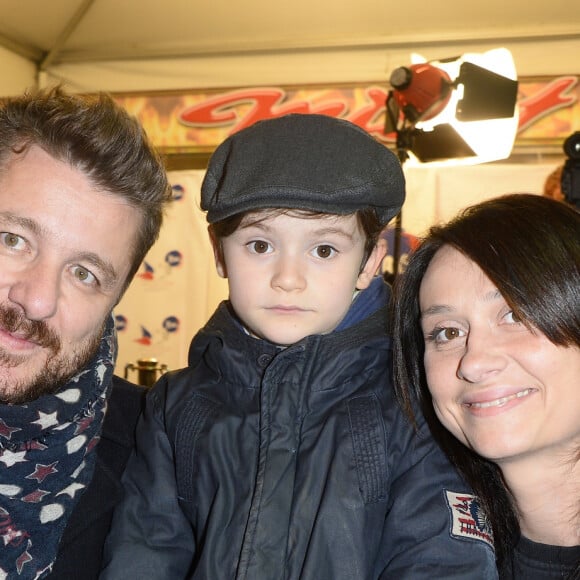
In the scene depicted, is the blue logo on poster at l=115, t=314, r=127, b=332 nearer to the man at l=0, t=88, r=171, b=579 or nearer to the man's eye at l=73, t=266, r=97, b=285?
the man at l=0, t=88, r=171, b=579

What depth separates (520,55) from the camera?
462cm

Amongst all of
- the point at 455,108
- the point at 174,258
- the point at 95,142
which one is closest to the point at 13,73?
the point at 174,258

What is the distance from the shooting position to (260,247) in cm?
158

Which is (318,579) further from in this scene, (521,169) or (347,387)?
(521,169)

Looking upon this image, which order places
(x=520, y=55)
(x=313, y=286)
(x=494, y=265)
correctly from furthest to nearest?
(x=520, y=55)
(x=313, y=286)
(x=494, y=265)

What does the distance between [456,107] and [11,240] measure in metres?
2.56

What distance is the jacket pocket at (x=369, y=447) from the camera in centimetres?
144

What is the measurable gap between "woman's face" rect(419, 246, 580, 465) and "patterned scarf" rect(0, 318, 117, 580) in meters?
0.79

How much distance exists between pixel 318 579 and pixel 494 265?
2.23 feet

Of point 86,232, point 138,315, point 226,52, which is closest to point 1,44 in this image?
point 226,52

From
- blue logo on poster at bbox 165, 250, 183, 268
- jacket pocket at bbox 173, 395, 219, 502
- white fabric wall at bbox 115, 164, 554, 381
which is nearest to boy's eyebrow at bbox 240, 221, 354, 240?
jacket pocket at bbox 173, 395, 219, 502

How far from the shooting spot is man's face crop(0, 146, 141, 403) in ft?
4.96

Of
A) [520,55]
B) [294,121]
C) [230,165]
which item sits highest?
[520,55]

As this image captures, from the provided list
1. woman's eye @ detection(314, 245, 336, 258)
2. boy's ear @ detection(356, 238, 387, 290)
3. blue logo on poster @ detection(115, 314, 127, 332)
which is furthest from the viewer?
blue logo on poster @ detection(115, 314, 127, 332)
